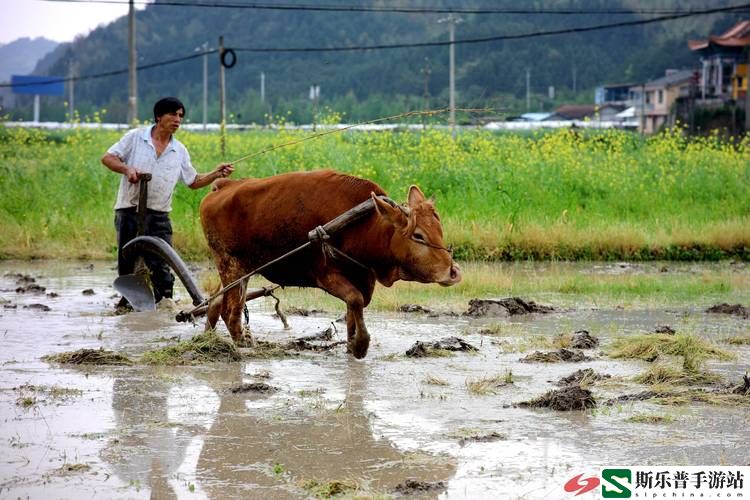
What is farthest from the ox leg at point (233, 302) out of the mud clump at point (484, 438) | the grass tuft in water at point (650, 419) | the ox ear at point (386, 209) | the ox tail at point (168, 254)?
the grass tuft in water at point (650, 419)

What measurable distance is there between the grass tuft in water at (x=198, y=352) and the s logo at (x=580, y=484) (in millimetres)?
3653

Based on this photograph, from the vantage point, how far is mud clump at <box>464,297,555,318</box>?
11.1 m

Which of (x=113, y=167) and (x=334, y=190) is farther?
(x=113, y=167)

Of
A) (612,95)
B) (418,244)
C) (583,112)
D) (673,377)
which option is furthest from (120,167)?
(612,95)

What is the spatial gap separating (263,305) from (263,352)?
9.65 ft

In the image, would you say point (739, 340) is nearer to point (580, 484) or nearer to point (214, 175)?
point (214, 175)

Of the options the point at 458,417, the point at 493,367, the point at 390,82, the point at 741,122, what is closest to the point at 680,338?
the point at 493,367

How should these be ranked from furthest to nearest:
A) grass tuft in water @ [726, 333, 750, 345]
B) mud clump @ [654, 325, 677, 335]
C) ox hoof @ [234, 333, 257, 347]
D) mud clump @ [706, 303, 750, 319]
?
mud clump @ [706, 303, 750, 319]
mud clump @ [654, 325, 677, 335]
grass tuft in water @ [726, 333, 750, 345]
ox hoof @ [234, 333, 257, 347]

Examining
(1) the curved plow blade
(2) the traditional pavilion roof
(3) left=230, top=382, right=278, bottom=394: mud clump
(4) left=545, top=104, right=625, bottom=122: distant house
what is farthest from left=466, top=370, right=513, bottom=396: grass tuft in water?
(4) left=545, top=104, right=625, bottom=122: distant house

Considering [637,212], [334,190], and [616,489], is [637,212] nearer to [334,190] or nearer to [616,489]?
[334,190]

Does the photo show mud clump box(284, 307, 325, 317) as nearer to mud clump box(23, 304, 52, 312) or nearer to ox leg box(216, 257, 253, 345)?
ox leg box(216, 257, 253, 345)

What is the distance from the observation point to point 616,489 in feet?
18.0

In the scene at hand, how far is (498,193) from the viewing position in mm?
18156

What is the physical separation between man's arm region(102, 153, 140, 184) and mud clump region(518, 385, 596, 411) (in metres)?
4.20
